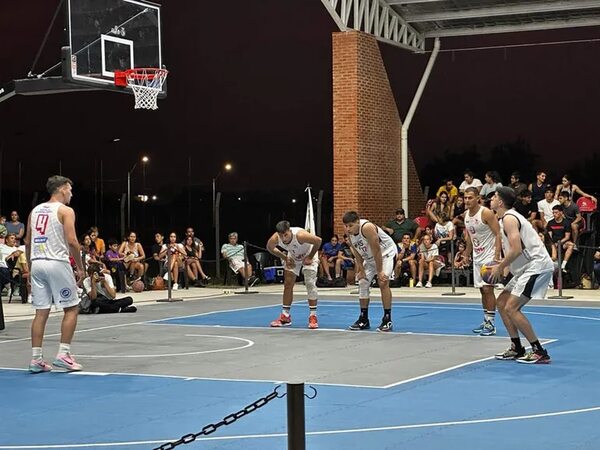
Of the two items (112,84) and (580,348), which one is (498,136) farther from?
(580,348)

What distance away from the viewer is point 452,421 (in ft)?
27.2

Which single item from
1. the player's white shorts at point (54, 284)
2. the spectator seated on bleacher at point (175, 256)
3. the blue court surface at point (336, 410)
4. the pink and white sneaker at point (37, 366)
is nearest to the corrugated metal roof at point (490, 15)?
the spectator seated on bleacher at point (175, 256)

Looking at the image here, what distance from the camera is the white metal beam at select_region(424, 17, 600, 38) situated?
27812 mm

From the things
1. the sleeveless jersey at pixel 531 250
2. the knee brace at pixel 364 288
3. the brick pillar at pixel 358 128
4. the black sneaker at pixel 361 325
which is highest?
the brick pillar at pixel 358 128

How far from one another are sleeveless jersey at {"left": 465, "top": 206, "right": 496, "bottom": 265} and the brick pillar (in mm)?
12112

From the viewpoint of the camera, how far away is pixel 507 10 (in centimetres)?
2686

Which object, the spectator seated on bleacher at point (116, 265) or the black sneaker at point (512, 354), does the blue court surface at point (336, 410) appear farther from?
the spectator seated on bleacher at point (116, 265)

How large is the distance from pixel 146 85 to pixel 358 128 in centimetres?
754

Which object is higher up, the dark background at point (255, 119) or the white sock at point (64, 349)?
the dark background at point (255, 119)

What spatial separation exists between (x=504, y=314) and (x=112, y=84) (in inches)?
424

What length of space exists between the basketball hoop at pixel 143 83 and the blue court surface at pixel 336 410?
876 centimetres

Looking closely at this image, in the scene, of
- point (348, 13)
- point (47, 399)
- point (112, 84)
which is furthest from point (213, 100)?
point (47, 399)

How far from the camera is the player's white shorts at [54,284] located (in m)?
11.2

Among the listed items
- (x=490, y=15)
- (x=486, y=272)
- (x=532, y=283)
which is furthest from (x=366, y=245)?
(x=490, y=15)
